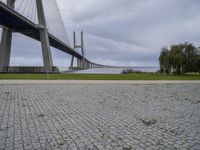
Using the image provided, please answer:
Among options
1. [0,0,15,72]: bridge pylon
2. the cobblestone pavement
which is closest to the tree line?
[0,0,15,72]: bridge pylon

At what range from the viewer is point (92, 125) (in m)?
4.10

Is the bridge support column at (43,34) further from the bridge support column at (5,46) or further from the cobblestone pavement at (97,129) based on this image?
the cobblestone pavement at (97,129)

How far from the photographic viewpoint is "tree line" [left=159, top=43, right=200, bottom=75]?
30.0m

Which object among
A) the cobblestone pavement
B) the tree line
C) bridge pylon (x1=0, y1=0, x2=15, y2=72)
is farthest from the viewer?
the tree line

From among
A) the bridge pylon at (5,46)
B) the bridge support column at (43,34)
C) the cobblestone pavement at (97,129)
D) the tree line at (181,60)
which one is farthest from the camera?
the tree line at (181,60)

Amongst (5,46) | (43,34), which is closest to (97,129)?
(43,34)

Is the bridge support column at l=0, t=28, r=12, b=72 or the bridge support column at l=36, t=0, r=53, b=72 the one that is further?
the bridge support column at l=0, t=28, r=12, b=72

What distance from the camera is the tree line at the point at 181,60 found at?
30016 millimetres

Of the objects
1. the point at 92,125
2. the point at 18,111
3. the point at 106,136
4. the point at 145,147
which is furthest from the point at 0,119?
the point at 145,147

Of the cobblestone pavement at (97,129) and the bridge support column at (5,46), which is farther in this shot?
the bridge support column at (5,46)

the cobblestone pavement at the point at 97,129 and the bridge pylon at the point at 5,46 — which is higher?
the bridge pylon at the point at 5,46

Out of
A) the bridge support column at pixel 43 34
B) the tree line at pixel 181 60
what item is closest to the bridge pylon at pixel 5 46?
the bridge support column at pixel 43 34

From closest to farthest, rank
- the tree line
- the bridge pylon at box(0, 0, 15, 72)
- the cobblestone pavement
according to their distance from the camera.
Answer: the cobblestone pavement → the bridge pylon at box(0, 0, 15, 72) → the tree line

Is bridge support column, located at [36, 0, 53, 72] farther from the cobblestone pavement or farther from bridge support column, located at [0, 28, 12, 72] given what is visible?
the cobblestone pavement
